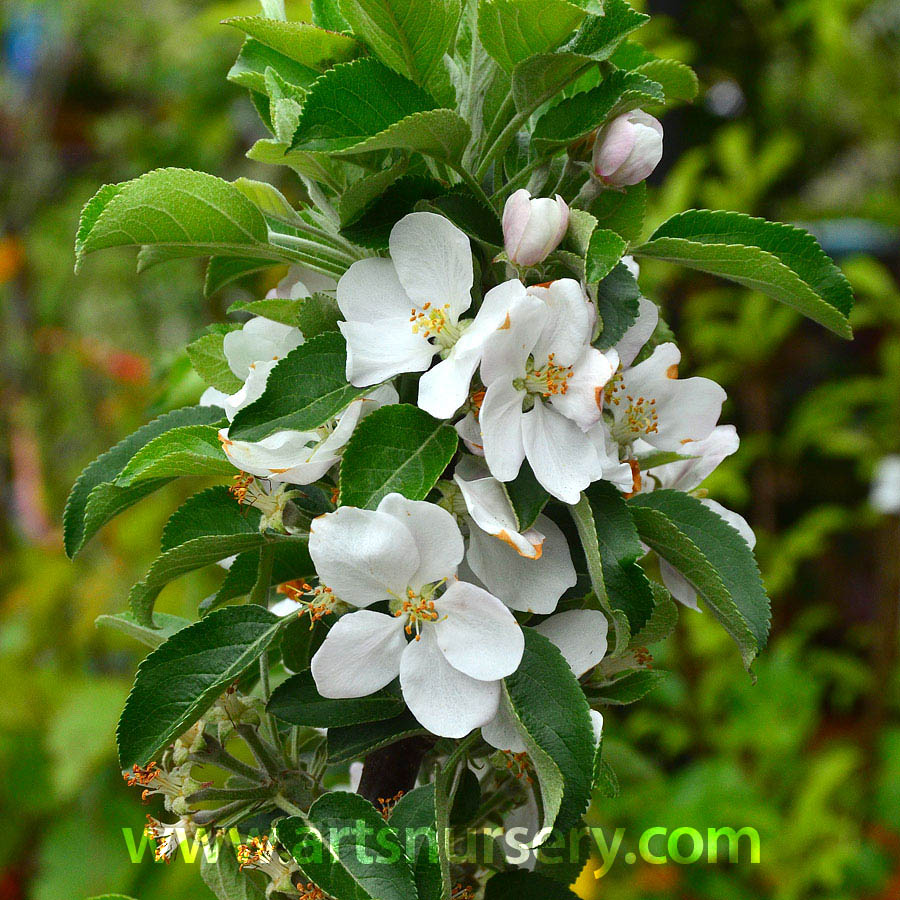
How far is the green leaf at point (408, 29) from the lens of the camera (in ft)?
1.94

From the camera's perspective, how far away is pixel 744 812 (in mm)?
1819

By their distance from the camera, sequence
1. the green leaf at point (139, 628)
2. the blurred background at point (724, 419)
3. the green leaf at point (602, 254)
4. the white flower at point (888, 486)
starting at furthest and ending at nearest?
the white flower at point (888, 486)
the blurred background at point (724, 419)
the green leaf at point (139, 628)
the green leaf at point (602, 254)

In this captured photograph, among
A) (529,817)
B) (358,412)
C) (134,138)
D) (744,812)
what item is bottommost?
(744,812)

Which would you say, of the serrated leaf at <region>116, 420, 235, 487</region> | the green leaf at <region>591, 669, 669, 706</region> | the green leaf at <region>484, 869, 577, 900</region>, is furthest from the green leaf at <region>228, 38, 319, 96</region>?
the green leaf at <region>484, 869, 577, 900</region>

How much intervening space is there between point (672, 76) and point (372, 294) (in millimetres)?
273

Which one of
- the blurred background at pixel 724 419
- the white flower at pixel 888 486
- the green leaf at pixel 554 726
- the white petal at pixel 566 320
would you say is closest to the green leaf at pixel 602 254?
the white petal at pixel 566 320

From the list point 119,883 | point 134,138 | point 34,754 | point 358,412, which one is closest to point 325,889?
point 358,412

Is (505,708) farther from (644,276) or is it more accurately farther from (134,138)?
(134,138)

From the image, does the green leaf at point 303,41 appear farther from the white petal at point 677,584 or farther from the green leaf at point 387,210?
the white petal at point 677,584

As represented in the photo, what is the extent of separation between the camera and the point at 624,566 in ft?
1.92

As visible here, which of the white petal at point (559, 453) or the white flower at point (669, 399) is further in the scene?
the white flower at point (669, 399)

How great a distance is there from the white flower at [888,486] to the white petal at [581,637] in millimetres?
1849

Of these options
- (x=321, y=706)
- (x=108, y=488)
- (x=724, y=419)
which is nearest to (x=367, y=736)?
(x=321, y=706)

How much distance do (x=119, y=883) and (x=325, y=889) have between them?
1761 millimetres
